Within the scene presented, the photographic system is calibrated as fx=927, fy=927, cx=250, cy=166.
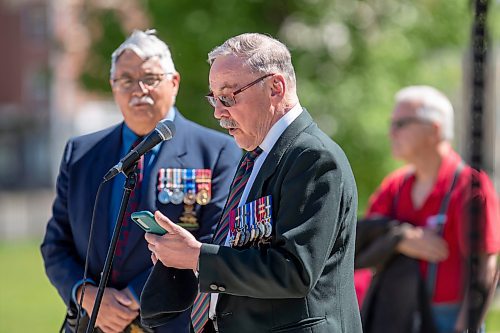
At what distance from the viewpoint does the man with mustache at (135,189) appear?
4117mm

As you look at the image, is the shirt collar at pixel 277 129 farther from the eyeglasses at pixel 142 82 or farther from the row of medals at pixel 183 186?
the eyeglasses at pixel 142 82

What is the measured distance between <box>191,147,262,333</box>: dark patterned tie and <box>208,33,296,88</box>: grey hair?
29 centimetres

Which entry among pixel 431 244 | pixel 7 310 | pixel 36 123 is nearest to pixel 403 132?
pixel 431 244

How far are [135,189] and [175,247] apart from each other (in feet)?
3.79

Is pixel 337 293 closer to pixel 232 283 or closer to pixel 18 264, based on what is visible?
pixel 232 283

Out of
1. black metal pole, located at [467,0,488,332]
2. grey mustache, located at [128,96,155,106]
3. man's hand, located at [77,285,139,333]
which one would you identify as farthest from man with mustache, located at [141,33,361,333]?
grey mustache, located at [128,96,155,106]

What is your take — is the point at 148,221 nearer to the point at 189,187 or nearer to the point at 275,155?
the point at 275,155

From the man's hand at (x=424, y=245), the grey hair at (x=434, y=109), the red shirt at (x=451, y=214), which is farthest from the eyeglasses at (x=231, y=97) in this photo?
the grey hair at (x=434, y=109)

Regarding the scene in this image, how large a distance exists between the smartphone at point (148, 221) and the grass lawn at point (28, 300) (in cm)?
721

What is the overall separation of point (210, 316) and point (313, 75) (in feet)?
28.0

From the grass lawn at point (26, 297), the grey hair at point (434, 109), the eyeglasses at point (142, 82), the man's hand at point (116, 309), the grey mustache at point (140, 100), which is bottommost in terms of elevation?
the grass lawn at point (26, 297)

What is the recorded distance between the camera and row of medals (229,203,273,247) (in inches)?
119

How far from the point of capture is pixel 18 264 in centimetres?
2131

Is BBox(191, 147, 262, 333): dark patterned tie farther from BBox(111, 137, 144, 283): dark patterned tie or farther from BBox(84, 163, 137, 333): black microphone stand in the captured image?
BBox(111, 137, 144, 283): dark patterned tie
